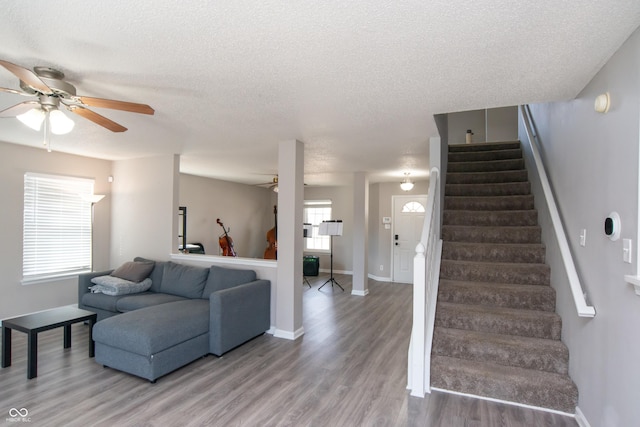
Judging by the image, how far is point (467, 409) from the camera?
246 cm

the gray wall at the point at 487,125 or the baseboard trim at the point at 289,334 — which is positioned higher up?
the gray wall at the point at 487,125

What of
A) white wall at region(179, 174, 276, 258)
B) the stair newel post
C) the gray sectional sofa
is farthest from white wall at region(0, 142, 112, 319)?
the stair newel post

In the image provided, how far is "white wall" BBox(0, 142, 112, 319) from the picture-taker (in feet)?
13.7

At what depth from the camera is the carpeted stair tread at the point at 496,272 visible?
321 cm

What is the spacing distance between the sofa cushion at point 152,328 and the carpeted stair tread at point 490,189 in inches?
142

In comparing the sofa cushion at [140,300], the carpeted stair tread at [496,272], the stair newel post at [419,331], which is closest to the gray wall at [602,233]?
the carpeted stair tread at [496,272]

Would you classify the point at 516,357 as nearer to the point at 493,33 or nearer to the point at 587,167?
the point at 587,167

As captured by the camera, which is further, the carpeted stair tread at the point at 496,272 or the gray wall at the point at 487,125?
the gray wall at the point at 487,125

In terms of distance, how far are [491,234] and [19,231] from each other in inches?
234

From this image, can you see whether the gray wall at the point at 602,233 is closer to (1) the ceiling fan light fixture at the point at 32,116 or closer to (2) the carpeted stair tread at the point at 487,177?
(2) the carpeted stair tread at the point at 487,177

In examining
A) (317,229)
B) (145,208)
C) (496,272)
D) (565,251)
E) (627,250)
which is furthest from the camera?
(317,229)

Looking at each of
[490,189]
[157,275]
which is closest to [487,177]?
[490,189]

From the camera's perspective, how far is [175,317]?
3.17 metres

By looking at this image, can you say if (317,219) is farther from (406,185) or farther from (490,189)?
(490,189)
